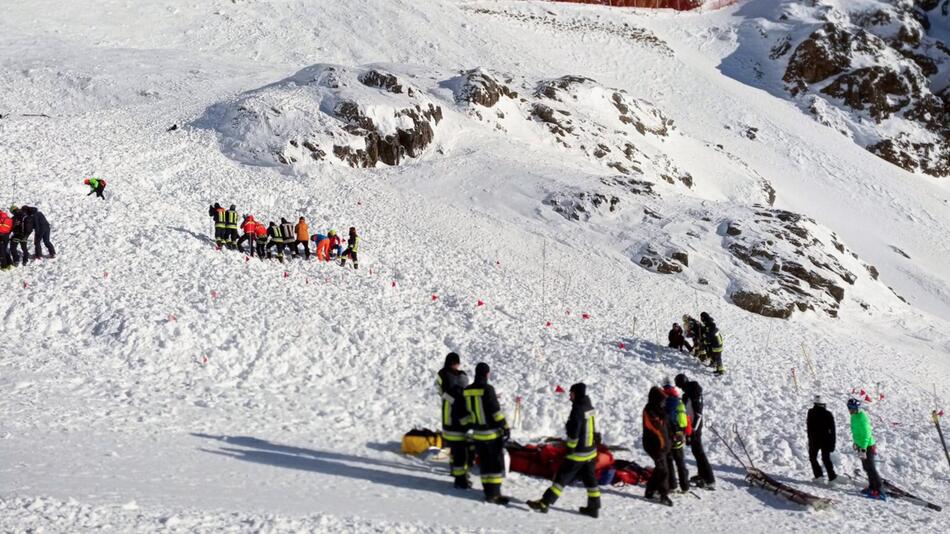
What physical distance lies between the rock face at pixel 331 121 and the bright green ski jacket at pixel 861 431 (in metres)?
23.8

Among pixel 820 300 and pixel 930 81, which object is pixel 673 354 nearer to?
pixel 820 300

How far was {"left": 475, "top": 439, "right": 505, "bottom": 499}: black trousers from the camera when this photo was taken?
8.36 metres

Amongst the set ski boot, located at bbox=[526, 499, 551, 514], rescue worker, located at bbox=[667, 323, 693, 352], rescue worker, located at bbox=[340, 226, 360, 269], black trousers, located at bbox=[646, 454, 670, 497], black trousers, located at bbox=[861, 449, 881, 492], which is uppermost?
ski boot, located at bbox=[526, 499, 551, 514]

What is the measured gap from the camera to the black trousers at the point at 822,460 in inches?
443

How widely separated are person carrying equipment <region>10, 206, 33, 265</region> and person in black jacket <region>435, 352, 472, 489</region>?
12.4 meters

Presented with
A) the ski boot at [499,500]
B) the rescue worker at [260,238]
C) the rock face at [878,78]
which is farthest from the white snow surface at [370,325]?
the rock face at [878,78]

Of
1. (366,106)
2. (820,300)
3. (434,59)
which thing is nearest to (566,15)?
(434,59)

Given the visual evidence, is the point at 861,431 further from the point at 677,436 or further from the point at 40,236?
the point at 40,236

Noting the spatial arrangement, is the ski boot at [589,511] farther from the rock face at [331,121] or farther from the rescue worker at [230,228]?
the rock face at [331,121]

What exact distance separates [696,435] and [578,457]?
301 cm

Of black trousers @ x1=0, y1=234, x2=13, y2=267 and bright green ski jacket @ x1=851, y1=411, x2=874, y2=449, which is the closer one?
bright green ski jacket @ x1=851, y1=411, x2=874, y2=449

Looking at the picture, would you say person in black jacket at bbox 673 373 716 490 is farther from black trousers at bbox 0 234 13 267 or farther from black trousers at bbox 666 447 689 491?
black trousers at bbox 0 234 13 267

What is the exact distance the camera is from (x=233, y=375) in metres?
12.5

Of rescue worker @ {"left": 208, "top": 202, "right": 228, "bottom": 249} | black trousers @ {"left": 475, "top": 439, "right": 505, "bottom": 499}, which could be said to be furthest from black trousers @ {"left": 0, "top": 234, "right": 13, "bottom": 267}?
black trousers @ {"left": 475, "top": 439, "right": 505, "bottom": 499}
